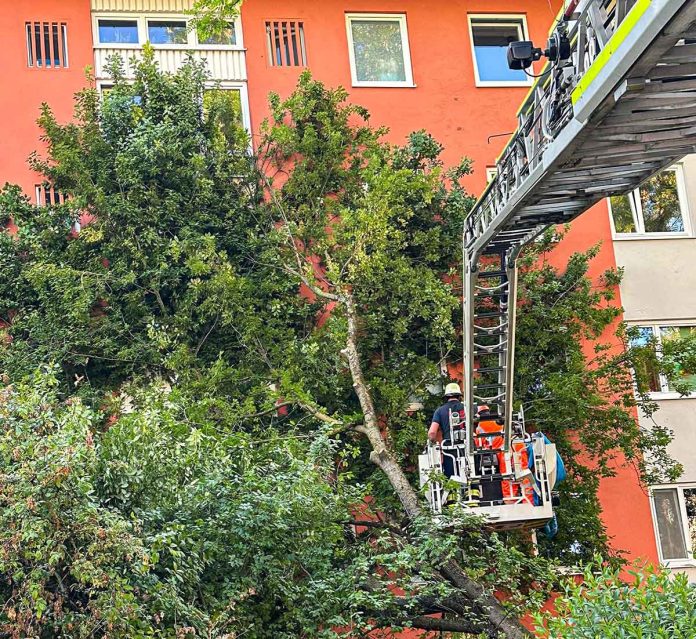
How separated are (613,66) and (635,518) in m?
13.0

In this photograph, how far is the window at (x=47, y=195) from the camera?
66.6 ft

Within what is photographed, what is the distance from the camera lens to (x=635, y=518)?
20.2 m

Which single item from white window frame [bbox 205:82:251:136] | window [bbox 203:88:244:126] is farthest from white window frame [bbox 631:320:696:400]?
window [bbox 203:88:244:126]

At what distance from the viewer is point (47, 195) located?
2048 centimetres

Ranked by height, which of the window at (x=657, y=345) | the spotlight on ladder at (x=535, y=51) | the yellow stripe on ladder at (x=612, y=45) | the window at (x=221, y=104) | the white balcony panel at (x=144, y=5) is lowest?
the window at (x=657, y=345)

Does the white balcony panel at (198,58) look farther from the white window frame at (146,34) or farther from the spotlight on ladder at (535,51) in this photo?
the spotlight on ladder at (535,51)

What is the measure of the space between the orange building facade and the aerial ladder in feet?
17.2

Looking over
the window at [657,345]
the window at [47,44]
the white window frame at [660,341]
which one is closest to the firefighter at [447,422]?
the window at [657,345]

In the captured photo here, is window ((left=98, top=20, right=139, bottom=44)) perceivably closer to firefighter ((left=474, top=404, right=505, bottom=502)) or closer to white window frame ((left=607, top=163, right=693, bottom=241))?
white window frame ((left=607, top=163, right=693, bottom=241))

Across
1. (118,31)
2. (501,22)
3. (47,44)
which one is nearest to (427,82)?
(501,22)

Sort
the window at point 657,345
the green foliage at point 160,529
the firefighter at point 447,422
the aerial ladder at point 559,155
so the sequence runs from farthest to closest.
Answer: the window at point 657,345 < the firefighter at point 447,422 < the green foliage at point 160,529 < the aerial ladder at point 559,155

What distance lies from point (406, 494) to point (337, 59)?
962 cm

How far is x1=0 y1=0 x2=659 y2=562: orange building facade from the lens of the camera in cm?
2111

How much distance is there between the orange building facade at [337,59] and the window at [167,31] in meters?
0.02
